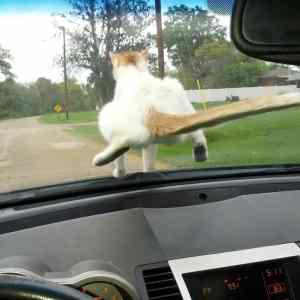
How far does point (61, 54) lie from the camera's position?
12.4 feet

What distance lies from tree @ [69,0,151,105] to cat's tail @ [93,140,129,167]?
257mm

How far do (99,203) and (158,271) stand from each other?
0.55m

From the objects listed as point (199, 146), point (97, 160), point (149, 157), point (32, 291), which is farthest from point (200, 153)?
point (32, 291)

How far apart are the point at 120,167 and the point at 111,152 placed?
0.14 metres

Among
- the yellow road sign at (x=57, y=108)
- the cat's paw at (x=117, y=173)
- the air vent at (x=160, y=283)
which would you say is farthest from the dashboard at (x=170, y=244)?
the yellow road sign at (x=57, y=108)

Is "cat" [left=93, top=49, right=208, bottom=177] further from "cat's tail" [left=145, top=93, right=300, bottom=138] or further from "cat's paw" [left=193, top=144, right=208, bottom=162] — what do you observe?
"cat's paw" [left=193, top=144, right=208, bottom=162]

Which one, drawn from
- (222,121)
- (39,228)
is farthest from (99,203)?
(222,121)

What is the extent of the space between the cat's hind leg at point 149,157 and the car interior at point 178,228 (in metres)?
0.04

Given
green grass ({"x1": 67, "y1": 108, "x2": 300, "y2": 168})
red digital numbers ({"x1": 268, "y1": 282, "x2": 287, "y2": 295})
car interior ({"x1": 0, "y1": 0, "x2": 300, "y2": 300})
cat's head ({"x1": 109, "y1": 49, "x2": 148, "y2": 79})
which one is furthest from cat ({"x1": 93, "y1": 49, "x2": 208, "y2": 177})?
red digital numbers ({"x1": 268, "y1": 282, "x2": 287, "y2": 295})

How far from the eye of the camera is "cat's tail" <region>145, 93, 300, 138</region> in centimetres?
393

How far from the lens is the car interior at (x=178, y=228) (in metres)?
3.20

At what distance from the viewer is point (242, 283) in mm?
3645

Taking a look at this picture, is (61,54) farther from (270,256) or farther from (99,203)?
(270,256)

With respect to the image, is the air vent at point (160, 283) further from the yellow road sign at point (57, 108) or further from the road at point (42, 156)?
the yellow road sign at point (57, 108)
